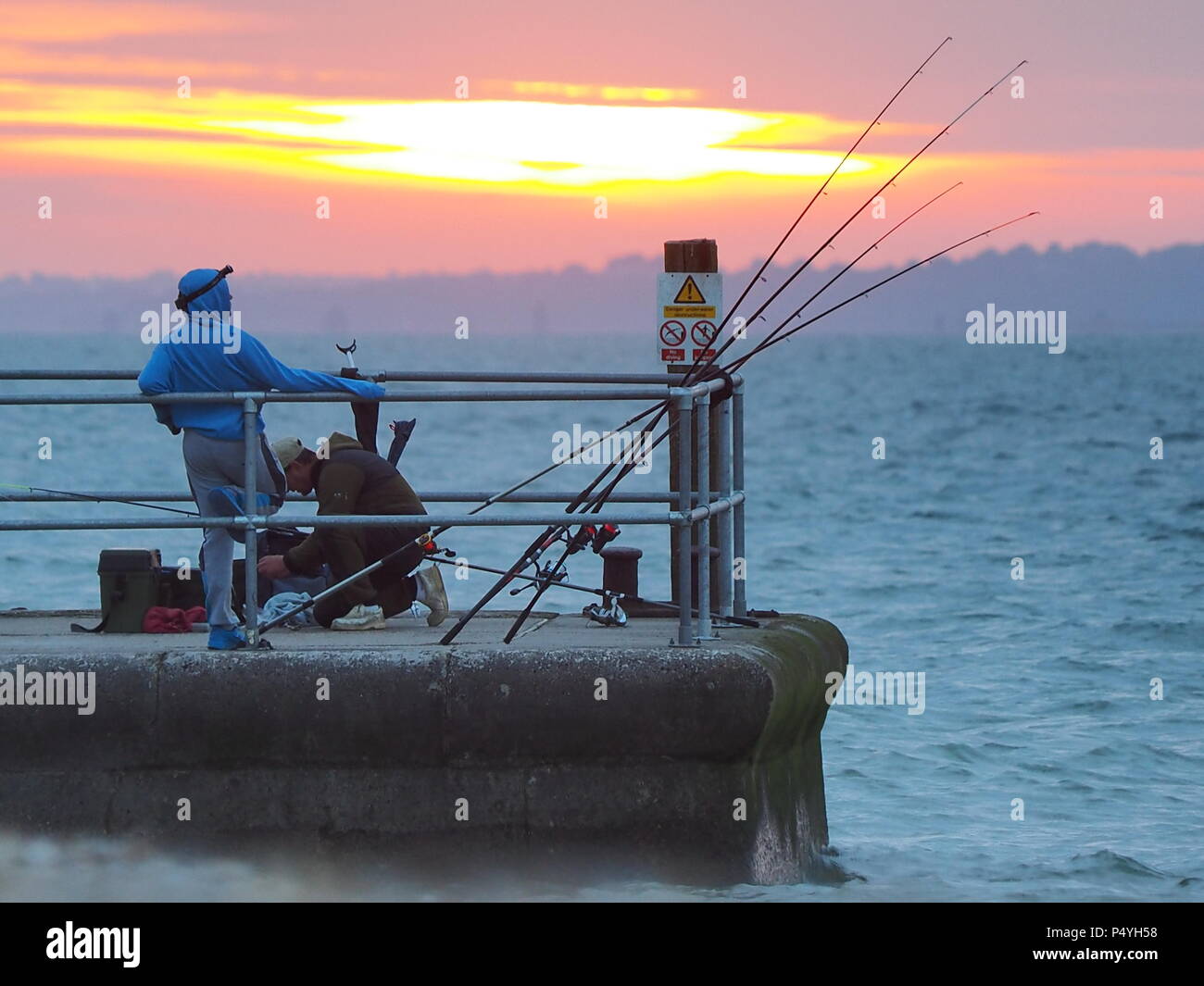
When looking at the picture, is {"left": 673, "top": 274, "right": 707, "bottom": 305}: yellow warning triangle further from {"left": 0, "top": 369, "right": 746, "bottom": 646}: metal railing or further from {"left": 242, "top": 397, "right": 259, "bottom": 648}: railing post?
{"left": 242, "top": 397, "right": 259, "bottom": 648}: railing post

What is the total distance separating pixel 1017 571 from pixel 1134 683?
275 inches

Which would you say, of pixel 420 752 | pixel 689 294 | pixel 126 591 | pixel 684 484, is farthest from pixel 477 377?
pixel 420 752

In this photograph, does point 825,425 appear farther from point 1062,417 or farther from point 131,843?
point 131,843

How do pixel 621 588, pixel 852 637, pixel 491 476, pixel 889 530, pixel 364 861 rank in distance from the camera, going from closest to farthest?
pixel 364 861
pixel 621 588
pixel 852 637
pixel 889 530
pixel 491 476

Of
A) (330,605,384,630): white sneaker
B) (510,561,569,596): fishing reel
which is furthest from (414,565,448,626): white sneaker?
(510,561,569,596): fishing reel

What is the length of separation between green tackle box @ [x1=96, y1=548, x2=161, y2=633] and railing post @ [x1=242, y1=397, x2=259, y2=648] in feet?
3.30

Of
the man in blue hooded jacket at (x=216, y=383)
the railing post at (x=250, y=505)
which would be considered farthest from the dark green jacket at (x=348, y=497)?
the railing post at (x=250, y=505)

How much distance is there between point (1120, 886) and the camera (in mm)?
9727

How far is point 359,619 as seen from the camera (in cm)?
806

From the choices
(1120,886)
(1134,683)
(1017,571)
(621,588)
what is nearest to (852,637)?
(1134,683)

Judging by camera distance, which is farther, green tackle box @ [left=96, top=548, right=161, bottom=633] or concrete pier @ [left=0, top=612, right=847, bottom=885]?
green tackle box @ [left=96, top=548, right=161, bottom=633]

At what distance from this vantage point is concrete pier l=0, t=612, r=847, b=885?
7039 millimetres

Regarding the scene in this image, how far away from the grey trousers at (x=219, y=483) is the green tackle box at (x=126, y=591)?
734 millimetres

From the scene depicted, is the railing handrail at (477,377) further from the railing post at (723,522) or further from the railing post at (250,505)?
the railing post at (250,505)
